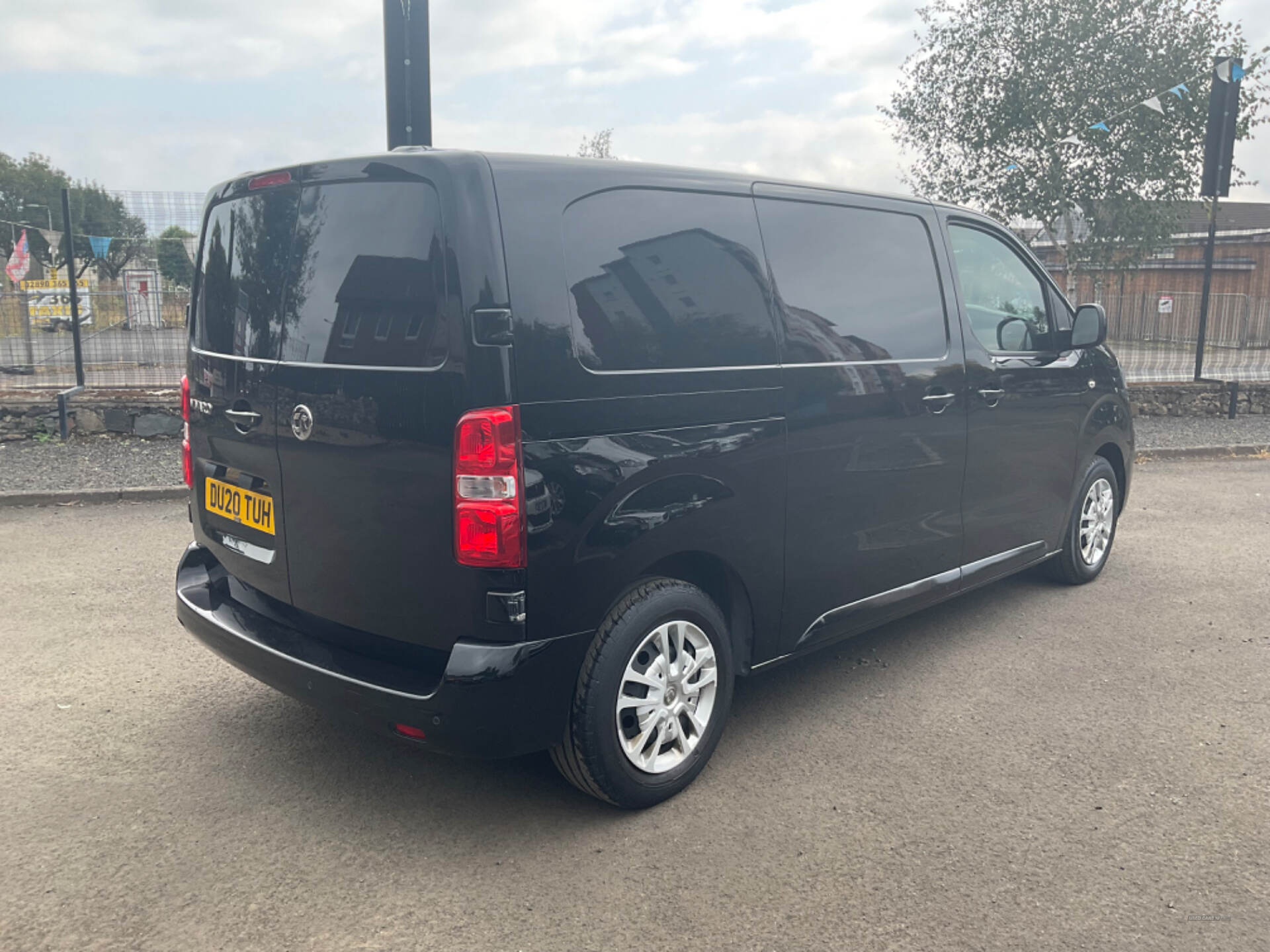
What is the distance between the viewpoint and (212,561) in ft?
12.1

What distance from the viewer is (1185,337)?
52.9ft

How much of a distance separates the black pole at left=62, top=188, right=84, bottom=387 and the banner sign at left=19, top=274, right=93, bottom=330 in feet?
0.36

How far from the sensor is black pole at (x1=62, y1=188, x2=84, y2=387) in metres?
10.0

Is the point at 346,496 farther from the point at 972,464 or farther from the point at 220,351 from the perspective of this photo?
the point at 972,464

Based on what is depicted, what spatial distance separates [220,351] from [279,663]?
42.7 inches

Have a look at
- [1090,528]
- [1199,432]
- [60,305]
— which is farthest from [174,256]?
[1199,432]

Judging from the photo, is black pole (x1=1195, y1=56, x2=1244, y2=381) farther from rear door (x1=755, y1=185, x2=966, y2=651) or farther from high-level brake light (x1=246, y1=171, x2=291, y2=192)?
high-level brake light (x1=246, y1=171, x2=291, y2=192)

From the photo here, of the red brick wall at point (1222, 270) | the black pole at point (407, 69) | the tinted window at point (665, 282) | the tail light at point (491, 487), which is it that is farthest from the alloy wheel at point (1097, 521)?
the red brick wall at point (1222, 270)

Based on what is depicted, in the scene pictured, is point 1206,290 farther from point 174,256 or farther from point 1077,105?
point 174,256

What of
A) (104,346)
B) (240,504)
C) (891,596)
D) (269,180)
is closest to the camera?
(269,180)

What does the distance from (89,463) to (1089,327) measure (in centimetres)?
786

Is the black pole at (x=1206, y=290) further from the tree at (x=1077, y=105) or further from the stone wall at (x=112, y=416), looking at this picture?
the stone wall at (x=112, y=416)

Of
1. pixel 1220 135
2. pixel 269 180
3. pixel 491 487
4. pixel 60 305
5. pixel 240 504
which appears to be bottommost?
pixel 240 504

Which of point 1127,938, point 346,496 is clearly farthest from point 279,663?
point 1127,938
